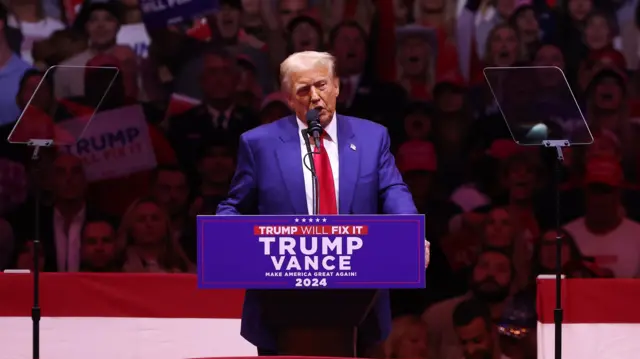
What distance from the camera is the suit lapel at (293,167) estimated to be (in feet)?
9.66

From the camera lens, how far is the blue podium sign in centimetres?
258

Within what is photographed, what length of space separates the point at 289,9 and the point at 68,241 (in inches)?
62.4

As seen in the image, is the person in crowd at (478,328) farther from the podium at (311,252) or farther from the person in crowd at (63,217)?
the podium at (311,252)

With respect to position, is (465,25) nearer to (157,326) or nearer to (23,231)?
(157,326)

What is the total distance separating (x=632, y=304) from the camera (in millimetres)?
4535

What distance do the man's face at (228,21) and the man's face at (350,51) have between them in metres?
0.50

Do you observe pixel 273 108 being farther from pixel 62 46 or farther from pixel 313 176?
pixel 313 176

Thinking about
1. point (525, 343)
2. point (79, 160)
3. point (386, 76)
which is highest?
point (386, 76)

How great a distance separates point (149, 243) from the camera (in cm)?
507

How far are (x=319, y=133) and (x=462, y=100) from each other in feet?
7.63

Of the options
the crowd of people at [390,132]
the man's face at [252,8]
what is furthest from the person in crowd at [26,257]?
the man's face at [252,8]

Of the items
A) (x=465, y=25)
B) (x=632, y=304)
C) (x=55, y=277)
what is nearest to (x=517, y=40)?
(x=465, y=25)

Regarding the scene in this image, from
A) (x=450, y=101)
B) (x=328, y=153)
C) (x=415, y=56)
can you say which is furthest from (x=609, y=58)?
(x=328, y=153)

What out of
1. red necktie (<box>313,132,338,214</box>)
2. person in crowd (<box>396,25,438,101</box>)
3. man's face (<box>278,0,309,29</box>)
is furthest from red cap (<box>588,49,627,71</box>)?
red necktie (<box>313,132,338,214</box>)
